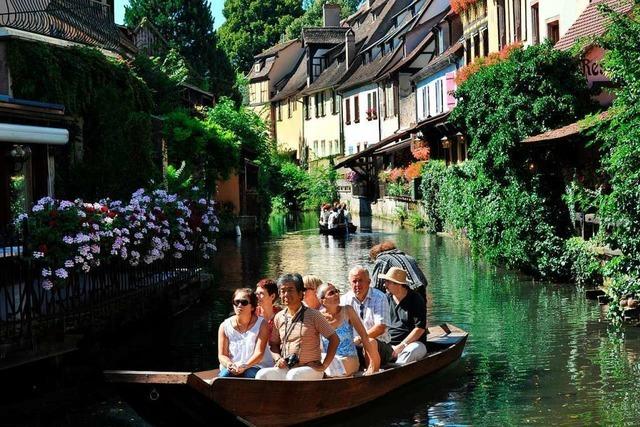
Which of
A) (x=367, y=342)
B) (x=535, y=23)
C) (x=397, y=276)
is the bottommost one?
(x=367, y=342)

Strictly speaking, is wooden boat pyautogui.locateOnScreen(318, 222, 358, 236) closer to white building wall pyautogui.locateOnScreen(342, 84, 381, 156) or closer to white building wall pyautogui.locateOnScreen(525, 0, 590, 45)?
white building wall pyautogui.locateOnScreen(525, 0, 590, 45)

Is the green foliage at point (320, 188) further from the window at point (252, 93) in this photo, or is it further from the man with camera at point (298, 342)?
the man with camera at point (298, 342)

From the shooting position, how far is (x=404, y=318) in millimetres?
14242

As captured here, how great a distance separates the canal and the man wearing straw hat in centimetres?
48

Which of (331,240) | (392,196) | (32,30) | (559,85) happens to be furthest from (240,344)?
(392,196)

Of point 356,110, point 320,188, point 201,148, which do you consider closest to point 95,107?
point 201,148

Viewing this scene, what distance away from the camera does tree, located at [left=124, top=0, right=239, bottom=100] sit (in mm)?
67438

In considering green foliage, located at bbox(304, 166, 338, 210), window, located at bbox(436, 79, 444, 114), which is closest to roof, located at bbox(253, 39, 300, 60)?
green foliage, located at bbox(304, 166, 338, 210)

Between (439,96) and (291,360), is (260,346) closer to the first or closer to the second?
(291,360)

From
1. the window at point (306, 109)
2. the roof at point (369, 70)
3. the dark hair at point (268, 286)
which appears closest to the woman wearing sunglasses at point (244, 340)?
the dark hair at point (268, 286)

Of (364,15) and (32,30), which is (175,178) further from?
(364,15)

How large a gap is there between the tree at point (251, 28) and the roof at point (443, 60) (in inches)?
1664

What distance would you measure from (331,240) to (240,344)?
30.9 m

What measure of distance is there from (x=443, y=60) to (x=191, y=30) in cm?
2322
